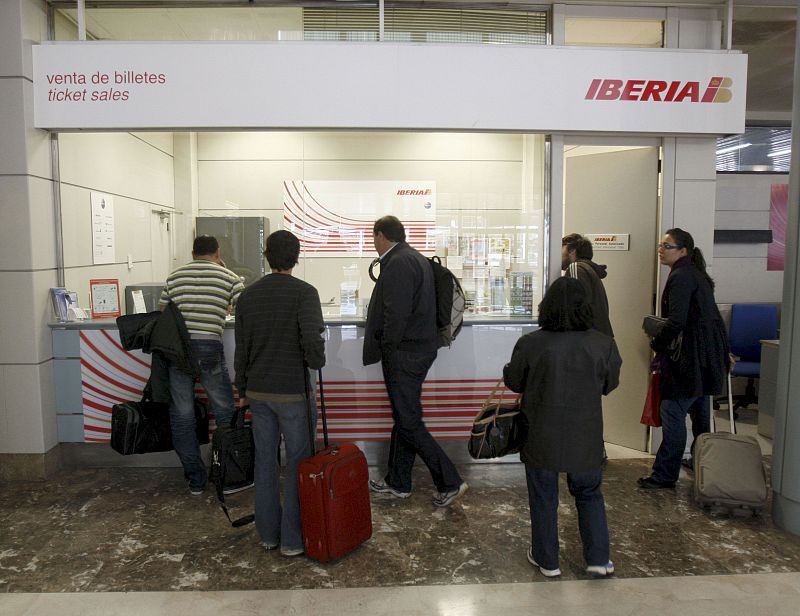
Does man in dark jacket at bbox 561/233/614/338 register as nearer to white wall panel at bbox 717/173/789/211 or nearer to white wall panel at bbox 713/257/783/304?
white wall panel at bbox 713/257/783/304

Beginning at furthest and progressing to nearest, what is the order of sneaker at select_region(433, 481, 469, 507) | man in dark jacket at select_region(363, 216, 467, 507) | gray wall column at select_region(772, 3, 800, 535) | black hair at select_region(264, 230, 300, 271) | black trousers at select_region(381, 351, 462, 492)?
sneaker at select_region(433, 481, 469, 507)
black trousers at select_region(381, 351, 462, 492)
man in dark jacket at select_region(363, 216, 467, 507)
gray wall column at select_region(772, 3, 800, 535)
black hair at select_region(264, 230, 300, 271)

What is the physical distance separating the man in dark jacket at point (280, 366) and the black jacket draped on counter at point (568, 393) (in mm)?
1032

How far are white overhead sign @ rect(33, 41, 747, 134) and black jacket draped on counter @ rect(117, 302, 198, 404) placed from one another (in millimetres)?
1345

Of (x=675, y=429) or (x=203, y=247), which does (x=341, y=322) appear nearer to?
(x=203, y=247)

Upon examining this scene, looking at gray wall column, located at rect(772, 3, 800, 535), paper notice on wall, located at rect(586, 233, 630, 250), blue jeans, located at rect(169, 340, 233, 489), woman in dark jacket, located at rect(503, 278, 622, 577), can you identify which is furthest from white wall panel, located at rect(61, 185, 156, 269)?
gray wall column, located at rect(772, 3, 800, 535)

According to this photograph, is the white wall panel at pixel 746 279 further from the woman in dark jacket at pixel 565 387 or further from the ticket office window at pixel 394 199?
the woman in dark jacket at pixel 565 387

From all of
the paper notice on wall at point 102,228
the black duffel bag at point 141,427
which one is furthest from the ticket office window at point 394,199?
the black duffel bag at point 141,427

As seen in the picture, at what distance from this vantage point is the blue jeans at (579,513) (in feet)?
9.43

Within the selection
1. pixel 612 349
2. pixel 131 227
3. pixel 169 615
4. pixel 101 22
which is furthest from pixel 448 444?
pixel 101 22

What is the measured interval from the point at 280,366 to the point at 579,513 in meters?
1.56

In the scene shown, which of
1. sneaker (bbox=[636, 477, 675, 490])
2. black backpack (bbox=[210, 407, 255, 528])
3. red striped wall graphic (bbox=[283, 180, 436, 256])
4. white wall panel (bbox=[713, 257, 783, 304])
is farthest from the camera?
white wall panel (bbox=[713, 257, 783, 304])

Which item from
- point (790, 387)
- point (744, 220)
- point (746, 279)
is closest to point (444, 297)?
point (790, 387)

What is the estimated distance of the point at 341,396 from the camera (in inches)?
181

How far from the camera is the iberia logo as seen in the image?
4.38 m
